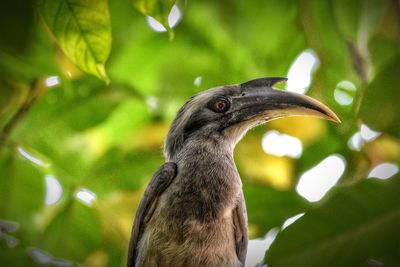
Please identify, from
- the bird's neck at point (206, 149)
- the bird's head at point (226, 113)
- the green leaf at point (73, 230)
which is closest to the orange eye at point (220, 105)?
the bird's head at point (226, 113)

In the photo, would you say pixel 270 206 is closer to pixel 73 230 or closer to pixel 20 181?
pixel 73 230

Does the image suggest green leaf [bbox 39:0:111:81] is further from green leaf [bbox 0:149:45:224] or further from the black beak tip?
green leaf [bbox 0:149:45:224]

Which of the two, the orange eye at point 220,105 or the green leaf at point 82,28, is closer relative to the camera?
the green leaf at point 82,28

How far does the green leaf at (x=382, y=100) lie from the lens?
2.17 m

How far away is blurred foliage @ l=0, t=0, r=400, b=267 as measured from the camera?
2.91 metres

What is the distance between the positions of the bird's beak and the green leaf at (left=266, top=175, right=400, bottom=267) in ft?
1.63

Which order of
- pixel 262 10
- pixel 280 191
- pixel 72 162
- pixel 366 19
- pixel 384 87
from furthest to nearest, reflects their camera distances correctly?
pixel 72 162
pixel 262 10
pixel 280 191
pixel 366 19
pixel 384 87

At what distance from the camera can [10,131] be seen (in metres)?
3.19

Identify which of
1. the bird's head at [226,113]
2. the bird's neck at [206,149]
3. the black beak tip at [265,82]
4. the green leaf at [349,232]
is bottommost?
the green leaf at [349,232]

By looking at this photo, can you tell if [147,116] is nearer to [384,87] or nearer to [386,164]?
[386,164]

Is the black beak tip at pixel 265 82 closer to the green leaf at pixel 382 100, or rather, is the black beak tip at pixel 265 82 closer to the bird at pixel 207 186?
the bird at pixel 207 186

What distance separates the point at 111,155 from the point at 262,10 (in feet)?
3.64

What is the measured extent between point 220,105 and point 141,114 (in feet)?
1.54

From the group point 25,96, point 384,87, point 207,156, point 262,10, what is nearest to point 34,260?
point 25,96
